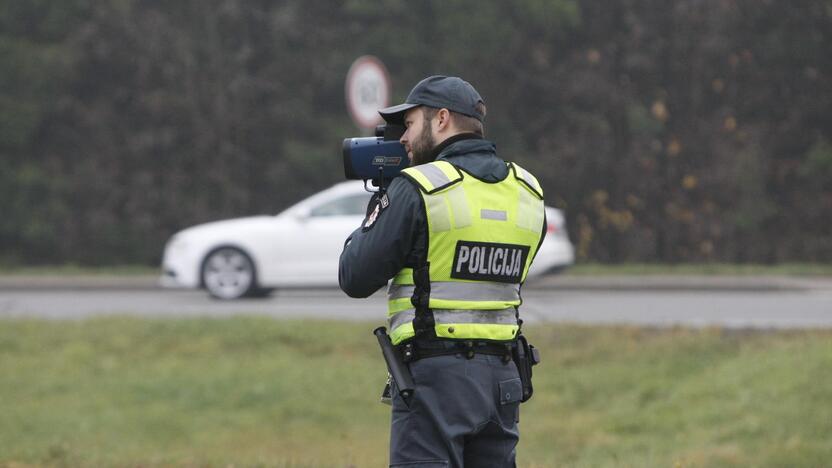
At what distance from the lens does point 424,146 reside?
4137 millimetres

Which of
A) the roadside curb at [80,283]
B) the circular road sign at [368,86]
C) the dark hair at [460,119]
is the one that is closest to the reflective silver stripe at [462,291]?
the dark hair at [460,119]

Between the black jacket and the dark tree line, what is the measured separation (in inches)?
745

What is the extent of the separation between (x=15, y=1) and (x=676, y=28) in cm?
1119

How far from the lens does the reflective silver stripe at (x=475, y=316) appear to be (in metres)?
4.01

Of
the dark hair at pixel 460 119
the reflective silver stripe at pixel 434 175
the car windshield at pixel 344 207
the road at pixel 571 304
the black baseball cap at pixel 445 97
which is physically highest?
the black baseball cap at pixel 445 97

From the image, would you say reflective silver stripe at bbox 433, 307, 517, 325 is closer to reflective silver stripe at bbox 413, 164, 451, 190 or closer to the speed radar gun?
reflective silver stripe at bbox 413, 164, 451, 190

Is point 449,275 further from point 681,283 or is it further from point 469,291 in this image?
point 681,283

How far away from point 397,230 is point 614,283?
45.6 ft

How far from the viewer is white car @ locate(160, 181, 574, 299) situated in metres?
15.5

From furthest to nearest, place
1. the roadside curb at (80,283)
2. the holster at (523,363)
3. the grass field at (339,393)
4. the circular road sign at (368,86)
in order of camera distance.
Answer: the roadside curb at (80,283) < the circular road sign at (368,86) < the grass field at (339,393) < the holster at (523,363)

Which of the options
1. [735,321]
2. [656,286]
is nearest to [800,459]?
[735,321]

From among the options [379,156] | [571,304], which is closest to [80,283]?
[571,304]

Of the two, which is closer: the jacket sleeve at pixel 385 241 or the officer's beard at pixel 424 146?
the jacket sleeve at pixel 385 241

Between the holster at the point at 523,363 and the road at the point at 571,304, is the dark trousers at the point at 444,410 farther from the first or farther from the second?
the road at the point at 571,304
